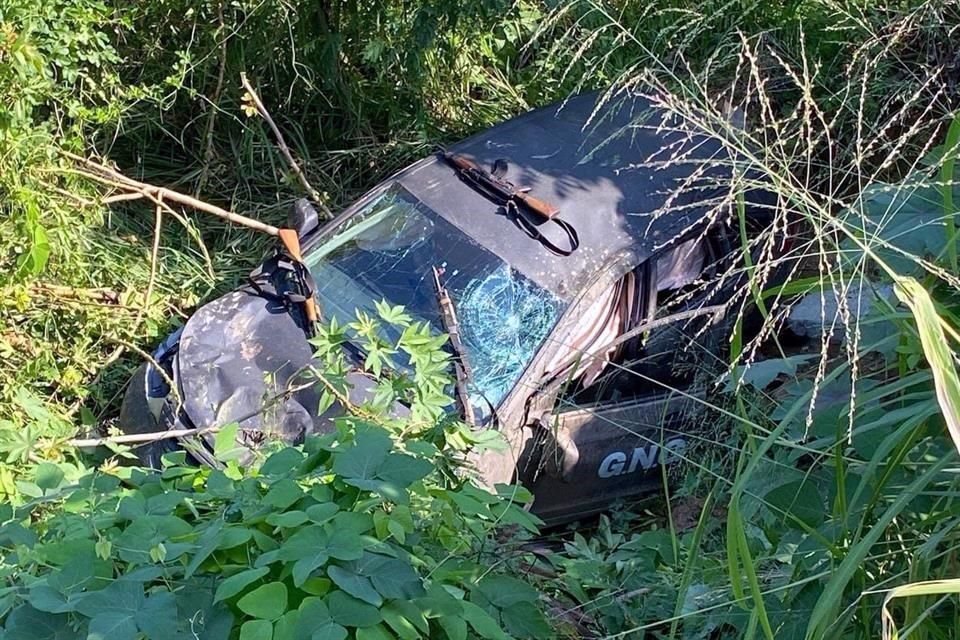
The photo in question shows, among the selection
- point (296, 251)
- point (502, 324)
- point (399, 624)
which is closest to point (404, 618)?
point (399, 624)

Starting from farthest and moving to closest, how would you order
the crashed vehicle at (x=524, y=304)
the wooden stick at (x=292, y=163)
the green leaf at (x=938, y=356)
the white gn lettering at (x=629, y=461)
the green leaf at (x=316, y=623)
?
the wooden stick at (x=292, y=163)
the white gn lettering at (x=629, y=461)
the crashed vehicle at (x=524, y=304)
the green leaf at (x=316, y=623)
the green leaf at (x=938, y=356)

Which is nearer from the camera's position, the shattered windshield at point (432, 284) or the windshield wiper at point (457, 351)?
the windshield wiper at point (457, 351)

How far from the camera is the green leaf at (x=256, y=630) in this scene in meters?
1.69

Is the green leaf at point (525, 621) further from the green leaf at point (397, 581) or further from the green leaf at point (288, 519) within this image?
the green leaf at point (288, 519)

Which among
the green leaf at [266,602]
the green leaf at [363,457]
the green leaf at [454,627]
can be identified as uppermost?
the green leaf at [363,457]

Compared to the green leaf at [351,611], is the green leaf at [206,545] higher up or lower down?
higher up

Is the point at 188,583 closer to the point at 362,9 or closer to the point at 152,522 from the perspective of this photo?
the point at 152,522

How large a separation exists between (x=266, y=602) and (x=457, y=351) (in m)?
2.23

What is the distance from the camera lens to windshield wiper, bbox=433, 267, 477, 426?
3.79 meters

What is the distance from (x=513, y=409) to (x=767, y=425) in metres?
1.50

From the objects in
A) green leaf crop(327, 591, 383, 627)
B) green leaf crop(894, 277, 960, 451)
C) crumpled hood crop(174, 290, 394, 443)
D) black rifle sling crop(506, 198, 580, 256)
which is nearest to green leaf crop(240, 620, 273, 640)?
green leaf crop(327, 591, 383, 627)

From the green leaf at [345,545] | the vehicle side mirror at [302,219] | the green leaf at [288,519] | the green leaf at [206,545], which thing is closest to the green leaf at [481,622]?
the green leaf at [345,545]

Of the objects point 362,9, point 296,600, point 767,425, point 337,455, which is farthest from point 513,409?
point 362,9

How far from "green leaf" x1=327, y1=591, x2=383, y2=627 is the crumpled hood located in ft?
6.02
